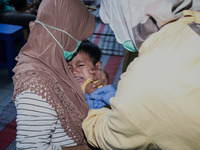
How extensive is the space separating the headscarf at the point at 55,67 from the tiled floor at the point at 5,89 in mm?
1797

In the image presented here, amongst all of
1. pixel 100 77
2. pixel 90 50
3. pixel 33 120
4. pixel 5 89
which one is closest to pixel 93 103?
pixel 100 77

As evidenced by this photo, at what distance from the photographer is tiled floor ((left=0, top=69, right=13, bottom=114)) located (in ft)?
8.48

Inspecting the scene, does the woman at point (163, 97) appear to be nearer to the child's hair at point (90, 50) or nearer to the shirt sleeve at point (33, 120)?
the shirt sleeve at point (33, 120)

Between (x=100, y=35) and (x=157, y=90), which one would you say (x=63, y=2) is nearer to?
(x=157, y=90)

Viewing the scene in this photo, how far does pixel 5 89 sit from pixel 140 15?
2.70m

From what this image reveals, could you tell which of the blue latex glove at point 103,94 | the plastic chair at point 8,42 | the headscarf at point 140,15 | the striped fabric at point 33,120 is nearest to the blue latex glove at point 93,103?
the blue latex glove at point 103,94

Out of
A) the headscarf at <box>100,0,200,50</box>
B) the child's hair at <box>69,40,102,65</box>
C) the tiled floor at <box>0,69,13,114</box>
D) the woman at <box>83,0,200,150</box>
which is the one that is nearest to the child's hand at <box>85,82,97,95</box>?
the child's hair at <box>69,40,102,65</box>

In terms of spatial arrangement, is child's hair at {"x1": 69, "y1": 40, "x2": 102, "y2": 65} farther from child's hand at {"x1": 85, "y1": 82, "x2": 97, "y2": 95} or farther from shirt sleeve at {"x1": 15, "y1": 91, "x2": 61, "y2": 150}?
shirt sleeve at {"x1": 15, "y1": 91, "x2": 61, "y2": 150}

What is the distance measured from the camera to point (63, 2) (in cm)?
118

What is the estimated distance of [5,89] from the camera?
9.23 feet

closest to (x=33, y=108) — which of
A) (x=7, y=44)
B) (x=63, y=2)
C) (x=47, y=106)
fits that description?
(x=47, y=106)

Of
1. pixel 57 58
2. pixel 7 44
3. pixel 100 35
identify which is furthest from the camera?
pixel 100 35

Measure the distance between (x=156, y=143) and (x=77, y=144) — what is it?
2.33 feet

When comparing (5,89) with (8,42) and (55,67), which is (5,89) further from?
(55,67)
